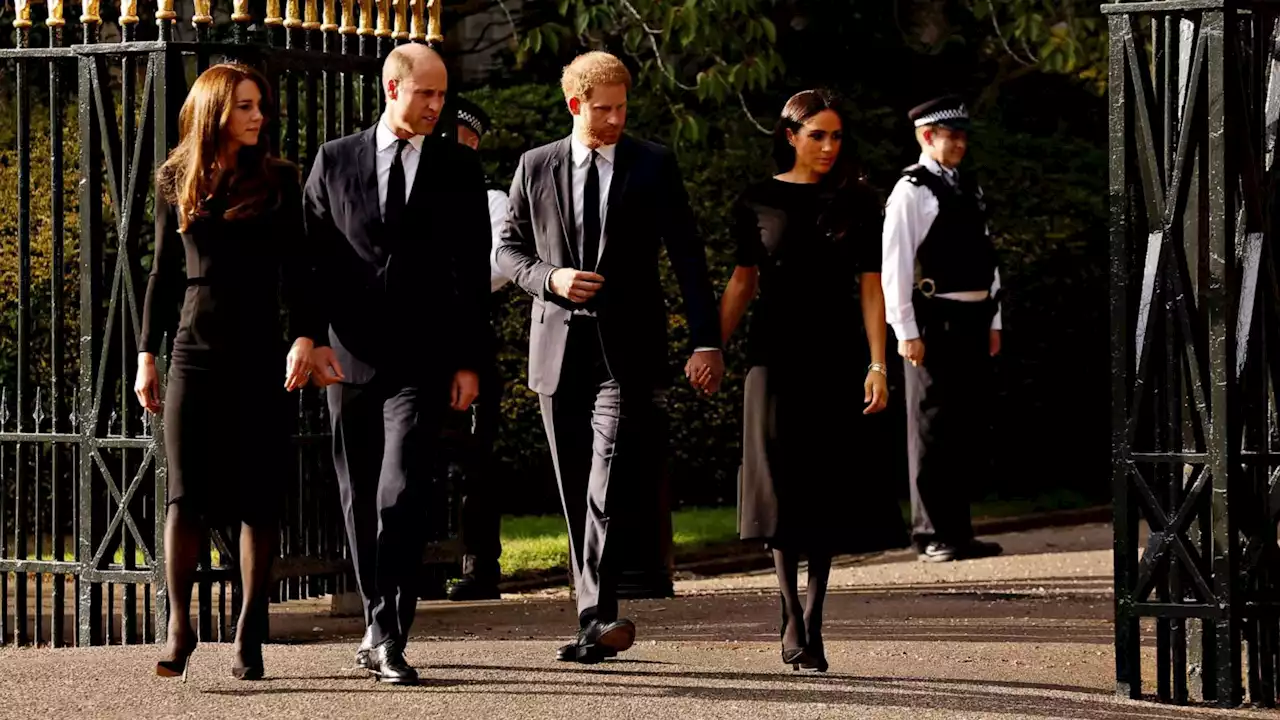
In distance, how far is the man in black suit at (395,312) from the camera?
26.5ft

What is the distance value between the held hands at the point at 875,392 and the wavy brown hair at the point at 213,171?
84.2 inches

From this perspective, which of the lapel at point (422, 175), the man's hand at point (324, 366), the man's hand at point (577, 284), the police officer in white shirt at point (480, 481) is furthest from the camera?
the police officer in white shirt at point (480, 481)

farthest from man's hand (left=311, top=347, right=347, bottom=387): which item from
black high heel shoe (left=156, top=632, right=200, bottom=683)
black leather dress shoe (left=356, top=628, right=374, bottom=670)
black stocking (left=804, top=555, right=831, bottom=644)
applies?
black stocking (left=804, top=555, right=831, bottom=644)

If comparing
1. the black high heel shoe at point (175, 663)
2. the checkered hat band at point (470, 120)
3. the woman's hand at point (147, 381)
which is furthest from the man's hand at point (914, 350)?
the black high heel shoe at point (175, 663)

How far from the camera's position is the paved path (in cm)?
771

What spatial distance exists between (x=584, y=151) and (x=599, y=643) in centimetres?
161

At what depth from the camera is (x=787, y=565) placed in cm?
866

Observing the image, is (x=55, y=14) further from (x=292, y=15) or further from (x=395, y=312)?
(x=395, y=312)

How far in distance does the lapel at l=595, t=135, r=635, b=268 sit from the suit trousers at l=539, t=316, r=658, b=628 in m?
0.28

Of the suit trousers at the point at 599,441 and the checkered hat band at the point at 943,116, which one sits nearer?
the suit trousers at the point at 599,441

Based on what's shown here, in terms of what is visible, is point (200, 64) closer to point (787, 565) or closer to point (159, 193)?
point (159, 193)

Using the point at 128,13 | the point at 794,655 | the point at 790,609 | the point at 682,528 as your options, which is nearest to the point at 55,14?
the point at 128,13

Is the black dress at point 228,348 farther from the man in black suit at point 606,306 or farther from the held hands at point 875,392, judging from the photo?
the held hands at point 875,392

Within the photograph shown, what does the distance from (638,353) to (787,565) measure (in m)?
0.84
